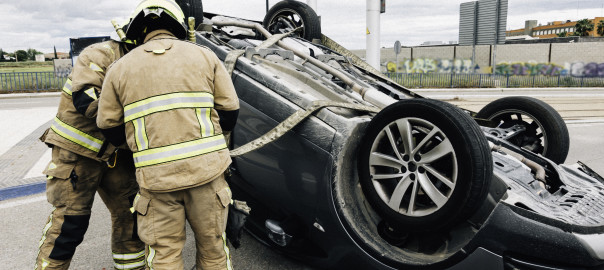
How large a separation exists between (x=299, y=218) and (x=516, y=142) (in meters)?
1.98

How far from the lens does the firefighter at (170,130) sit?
200 cm

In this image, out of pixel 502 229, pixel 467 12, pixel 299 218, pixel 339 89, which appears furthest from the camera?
pixel 467 12

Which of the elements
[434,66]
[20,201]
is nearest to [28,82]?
[20,201]

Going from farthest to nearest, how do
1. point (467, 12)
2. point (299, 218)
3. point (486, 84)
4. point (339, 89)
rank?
point (486, 84)
point (467, 12)
point (339, 89)
point (299, 218)

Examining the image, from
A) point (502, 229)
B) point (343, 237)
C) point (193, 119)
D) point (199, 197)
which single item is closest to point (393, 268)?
point (343, 237)

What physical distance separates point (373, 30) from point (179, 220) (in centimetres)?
745

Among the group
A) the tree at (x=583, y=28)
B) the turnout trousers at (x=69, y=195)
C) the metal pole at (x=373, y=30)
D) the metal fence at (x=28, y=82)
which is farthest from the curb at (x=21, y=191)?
the tree at (x=583, y=28)

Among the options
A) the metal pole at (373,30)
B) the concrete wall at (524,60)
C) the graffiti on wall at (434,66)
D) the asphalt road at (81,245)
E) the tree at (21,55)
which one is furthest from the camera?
the tree at (21,55)

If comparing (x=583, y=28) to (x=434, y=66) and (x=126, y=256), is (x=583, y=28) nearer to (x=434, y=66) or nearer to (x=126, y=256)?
(x=434, y=66)

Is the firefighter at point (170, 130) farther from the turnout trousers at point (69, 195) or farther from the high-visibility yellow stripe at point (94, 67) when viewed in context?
the turnout trousers at point (69, 195)

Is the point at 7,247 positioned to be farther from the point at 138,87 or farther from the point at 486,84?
the point at 486,84

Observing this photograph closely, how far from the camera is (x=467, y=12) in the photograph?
48.6ft

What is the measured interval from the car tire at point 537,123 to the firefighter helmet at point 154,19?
2545mm

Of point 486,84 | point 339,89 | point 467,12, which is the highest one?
point 467,12
